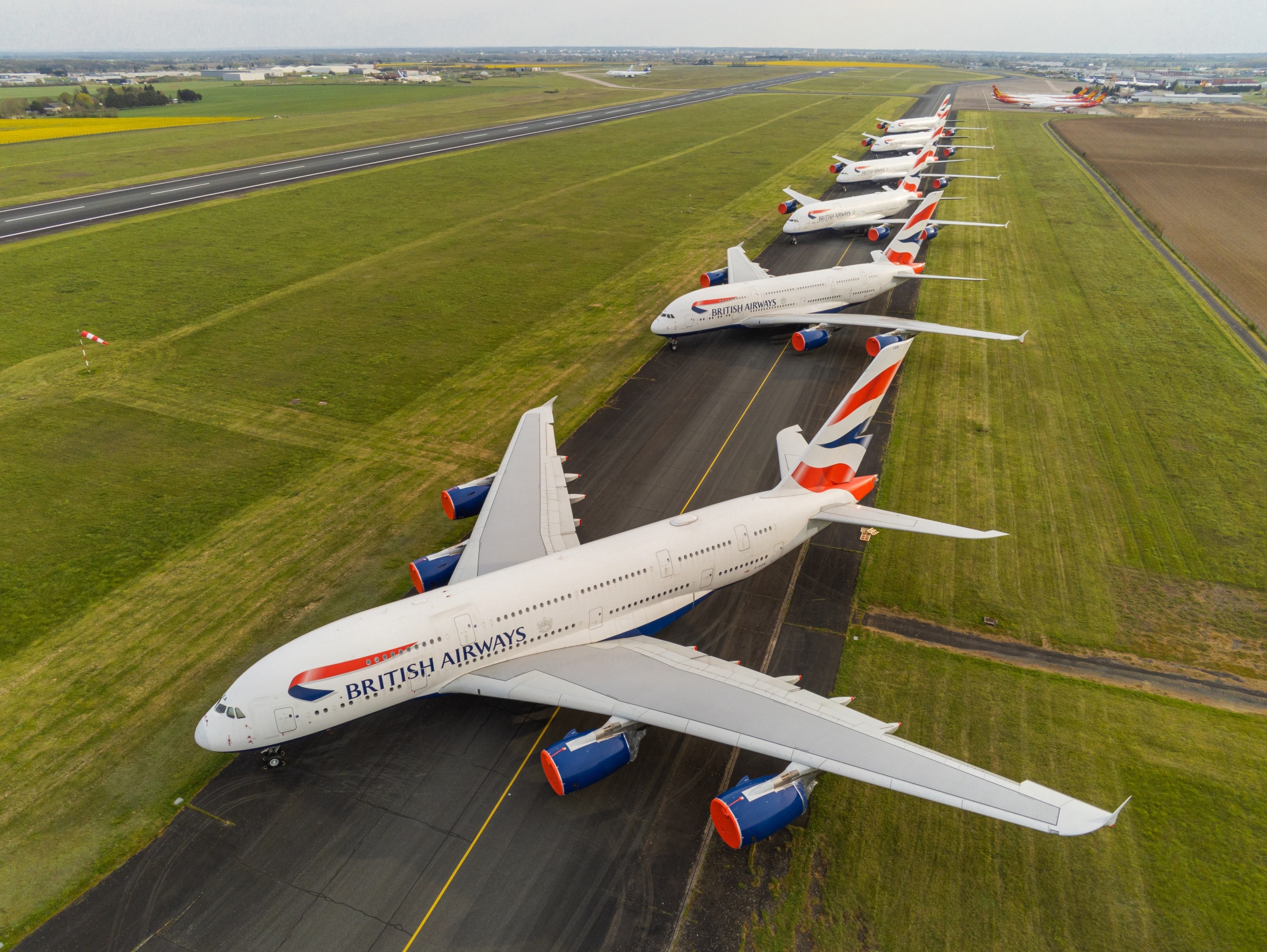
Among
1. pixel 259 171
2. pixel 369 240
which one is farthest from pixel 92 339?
pixel 259 171

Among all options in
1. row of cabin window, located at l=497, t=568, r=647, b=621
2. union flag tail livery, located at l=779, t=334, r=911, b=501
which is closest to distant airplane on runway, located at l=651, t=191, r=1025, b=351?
union flag tail livery, located at l=779, t=334, r=911, b=501

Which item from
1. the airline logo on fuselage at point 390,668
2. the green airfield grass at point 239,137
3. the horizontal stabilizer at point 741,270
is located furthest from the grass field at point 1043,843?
the green airfield grass at point 239,137

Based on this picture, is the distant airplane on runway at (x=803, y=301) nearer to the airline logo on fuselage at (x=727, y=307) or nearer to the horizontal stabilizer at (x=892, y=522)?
the airline logo on fuselage at (x=727, y=307)

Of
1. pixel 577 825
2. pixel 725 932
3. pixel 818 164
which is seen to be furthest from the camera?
pixel 818 164

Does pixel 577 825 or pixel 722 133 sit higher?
pixel 722 133

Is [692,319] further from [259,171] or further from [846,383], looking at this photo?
[259,171]

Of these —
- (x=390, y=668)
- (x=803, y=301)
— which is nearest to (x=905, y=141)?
(x=803, y=301)
